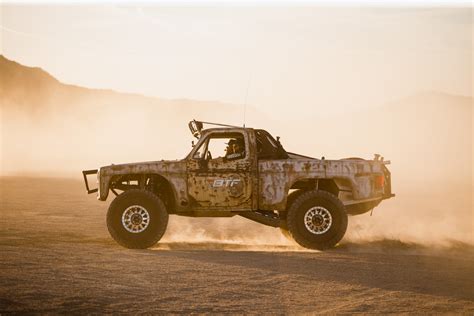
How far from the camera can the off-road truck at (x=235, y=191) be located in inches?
448

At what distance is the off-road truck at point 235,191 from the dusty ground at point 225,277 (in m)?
0.39

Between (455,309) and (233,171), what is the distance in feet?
16.1

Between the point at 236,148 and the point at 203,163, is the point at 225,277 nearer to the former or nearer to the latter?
the point at 203,163

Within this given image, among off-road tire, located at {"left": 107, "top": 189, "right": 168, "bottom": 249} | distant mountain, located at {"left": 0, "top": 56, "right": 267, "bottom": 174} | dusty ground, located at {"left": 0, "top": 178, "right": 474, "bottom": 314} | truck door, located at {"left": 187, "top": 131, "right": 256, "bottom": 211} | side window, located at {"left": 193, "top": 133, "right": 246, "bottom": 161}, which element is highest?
distant mountain, located at {"left": 0, "top": 56, "right": 267, "bottom": 174}

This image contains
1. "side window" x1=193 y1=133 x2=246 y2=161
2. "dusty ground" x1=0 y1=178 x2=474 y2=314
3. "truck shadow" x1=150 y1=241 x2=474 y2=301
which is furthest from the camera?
"side window" x1=193 y1=133 x2=246 y2=161

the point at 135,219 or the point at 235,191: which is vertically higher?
the point at 235,191

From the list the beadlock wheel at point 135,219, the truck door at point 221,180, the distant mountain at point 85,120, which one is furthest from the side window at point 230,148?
the distant mountain at point 85,120

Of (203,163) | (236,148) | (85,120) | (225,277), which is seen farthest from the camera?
(85,120)

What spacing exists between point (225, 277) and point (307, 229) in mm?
2919

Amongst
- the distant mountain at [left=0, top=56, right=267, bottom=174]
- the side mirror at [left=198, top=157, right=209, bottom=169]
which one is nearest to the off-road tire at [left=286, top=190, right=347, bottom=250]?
the side mirror at [left=198, top=157, right=209, bottom=169]

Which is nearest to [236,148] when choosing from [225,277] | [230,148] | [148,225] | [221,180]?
[230,148]

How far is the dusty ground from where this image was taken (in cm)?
739

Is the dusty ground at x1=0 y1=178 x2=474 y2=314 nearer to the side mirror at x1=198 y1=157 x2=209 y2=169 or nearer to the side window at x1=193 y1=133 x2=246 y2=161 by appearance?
the side mirror at x1=198 y1=157 x2=209 y2=169

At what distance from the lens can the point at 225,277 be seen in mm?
8906
